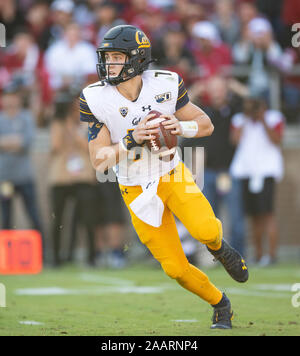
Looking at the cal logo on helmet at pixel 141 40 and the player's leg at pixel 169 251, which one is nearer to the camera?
the player's leg at pixel 169 251

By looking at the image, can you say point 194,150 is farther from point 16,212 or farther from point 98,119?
point 98,119

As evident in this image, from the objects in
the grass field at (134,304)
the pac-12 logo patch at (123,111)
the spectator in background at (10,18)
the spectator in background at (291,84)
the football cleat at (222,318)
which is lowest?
the grass field at (134,304)

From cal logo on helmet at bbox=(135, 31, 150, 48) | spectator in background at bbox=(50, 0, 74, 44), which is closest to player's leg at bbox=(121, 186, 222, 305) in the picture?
cal logo on helmet at bbox=(135, 31, 150, 48)

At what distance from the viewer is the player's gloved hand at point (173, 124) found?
4.96 meters

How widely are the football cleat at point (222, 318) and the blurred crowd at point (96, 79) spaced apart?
4.27 m

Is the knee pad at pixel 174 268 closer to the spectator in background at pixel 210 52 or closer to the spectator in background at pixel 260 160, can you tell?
the spectator in background at pixel 260 160

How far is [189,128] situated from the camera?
5.14m

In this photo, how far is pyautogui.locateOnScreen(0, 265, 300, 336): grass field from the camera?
17.2 ft

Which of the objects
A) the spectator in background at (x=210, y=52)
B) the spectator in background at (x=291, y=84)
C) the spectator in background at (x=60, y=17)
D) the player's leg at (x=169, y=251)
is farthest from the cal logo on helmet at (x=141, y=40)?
the spectator in background at (x=60, y=17)

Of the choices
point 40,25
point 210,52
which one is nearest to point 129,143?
point 210,52

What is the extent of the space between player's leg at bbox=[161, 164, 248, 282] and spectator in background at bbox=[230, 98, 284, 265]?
4598 mm

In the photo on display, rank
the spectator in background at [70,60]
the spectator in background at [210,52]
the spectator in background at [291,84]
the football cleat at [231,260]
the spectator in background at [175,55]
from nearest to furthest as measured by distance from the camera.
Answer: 1. the football cleat at [231,260]
2. the spectator in background at [175,55]
3. the spectator in background at [210,52]
4. the spectator in background at [70,60]
5. the spectator in background at [291,84]

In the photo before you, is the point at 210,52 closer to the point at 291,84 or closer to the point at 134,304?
the point at 291,84

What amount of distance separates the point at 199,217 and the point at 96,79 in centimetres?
506
